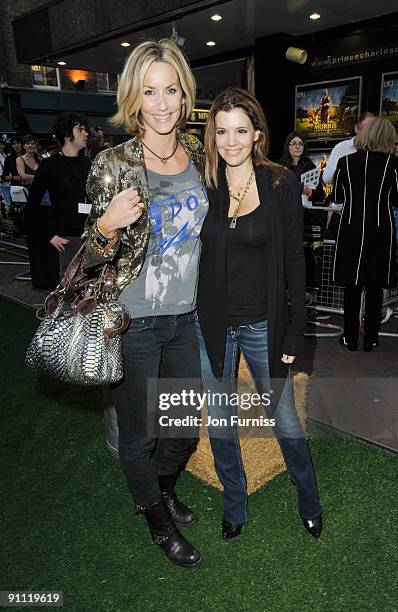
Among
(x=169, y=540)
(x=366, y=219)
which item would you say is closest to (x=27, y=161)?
(x=366, y=219)

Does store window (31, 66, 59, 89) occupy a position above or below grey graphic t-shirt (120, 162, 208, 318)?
above

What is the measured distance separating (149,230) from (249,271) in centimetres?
47

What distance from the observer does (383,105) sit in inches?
345

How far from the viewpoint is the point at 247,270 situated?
2.09 m

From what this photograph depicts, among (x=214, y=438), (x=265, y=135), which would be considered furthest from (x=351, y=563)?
(x=265, y=135)

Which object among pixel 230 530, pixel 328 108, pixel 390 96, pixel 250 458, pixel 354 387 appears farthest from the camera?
pixel 328 108

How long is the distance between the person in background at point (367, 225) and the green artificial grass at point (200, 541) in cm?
189

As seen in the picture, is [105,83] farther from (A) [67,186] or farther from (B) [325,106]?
(A) [67,186]

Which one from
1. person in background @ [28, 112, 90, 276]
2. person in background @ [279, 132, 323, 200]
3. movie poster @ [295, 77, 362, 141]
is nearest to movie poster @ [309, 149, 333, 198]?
movie poster @ [295, 77, 362, 141]

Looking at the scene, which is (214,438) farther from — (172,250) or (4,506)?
(4,506)

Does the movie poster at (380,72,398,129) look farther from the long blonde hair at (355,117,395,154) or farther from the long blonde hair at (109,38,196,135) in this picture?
the long blonde hair at (109,38,196,135)

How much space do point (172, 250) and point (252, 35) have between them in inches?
357

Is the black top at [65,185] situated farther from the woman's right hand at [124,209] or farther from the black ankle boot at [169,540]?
the black ankle boot at [169,540]

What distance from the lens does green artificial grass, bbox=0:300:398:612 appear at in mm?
2176
